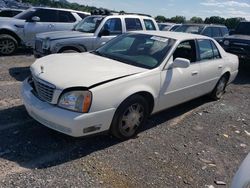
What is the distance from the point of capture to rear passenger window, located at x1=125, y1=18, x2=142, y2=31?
29.2 ft

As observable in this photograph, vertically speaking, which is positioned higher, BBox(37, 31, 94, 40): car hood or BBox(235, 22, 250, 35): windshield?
BBox(235, 22, 250, 35): windshield

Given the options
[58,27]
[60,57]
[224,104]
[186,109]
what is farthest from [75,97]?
[58,27]

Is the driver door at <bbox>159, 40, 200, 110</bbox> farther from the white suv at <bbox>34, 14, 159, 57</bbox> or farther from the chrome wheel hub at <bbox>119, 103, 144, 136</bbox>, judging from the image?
the white suv at <bbox>34, 14, 159, 57</bbox>

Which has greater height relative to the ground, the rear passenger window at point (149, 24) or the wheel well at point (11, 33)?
the rear passenger window at point (149, 24)

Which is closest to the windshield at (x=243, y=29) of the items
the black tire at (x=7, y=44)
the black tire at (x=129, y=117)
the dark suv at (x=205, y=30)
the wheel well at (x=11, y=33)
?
the dark suv at (x=205, y=30)

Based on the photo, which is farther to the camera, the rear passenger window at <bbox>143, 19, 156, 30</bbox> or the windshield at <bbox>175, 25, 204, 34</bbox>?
the windshield at <bbox>175, 25, 204, 34</bbox>

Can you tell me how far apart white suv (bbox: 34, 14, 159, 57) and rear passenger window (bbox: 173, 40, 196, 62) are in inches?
133

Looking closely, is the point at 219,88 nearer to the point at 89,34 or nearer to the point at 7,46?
the point at 89,34

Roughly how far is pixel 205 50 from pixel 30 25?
6.80 meters

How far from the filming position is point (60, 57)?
16.2 feet

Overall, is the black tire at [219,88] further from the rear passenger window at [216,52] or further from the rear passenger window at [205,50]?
the rear passenger window at [205,50]

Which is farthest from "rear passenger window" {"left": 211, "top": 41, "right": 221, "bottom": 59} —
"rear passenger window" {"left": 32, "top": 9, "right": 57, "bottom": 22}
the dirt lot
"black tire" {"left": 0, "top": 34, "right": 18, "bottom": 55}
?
"black tire" {"left": 0, "top": 34, "right": 18, "bottom": 55}

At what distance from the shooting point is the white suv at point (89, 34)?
7746 millimetres

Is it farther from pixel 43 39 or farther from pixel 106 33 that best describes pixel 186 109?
pixel 43 39
